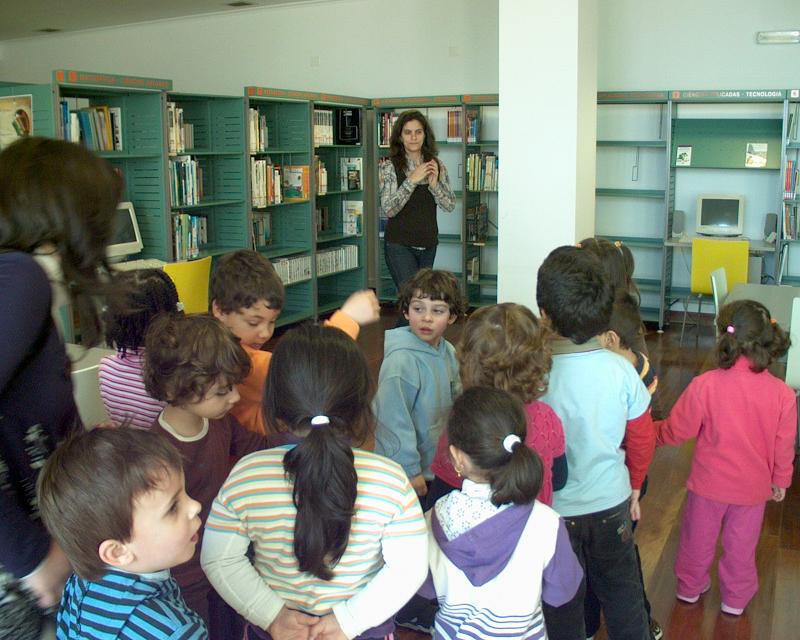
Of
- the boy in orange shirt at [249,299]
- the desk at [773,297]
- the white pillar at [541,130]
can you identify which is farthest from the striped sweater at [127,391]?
the white pillar at [541,130]

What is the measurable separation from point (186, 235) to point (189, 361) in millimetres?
4474

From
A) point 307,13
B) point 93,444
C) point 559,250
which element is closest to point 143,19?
point 307,13

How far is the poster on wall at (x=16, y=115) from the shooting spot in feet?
16.3

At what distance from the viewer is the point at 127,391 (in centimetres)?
206

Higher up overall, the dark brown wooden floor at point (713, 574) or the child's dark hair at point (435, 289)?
the child's dark hair at point (435, 289)

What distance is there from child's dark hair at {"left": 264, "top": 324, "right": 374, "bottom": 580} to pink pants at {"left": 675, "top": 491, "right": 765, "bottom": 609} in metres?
1.59

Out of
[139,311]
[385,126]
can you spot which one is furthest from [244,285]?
[385,126]

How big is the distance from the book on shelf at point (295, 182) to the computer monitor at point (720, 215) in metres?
3.40

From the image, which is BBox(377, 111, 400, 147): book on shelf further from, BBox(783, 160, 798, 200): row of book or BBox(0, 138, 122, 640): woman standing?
BBox(0, 138, 122, 640): woman standing

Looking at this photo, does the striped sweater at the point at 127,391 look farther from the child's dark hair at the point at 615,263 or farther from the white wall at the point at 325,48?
the white wall at the point at 325,48

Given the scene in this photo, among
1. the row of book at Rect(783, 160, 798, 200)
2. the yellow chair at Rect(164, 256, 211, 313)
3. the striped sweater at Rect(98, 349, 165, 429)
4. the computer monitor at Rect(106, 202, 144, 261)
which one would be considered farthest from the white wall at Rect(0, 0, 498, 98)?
the striped sweater at Rect(98, 349, 165, 429)

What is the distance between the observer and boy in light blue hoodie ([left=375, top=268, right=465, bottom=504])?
2076 millimetres

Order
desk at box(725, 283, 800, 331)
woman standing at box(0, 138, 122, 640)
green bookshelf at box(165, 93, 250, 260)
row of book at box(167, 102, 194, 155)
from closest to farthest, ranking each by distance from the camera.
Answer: woman standing at box(0, 138, 122, 640) < desk at box(725, 283, 800, 331) < row of book at box(167, 102, 194, 155) < green bookshelf at box(165, 93, 250, 260)

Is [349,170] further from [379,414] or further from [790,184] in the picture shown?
[379,414]
